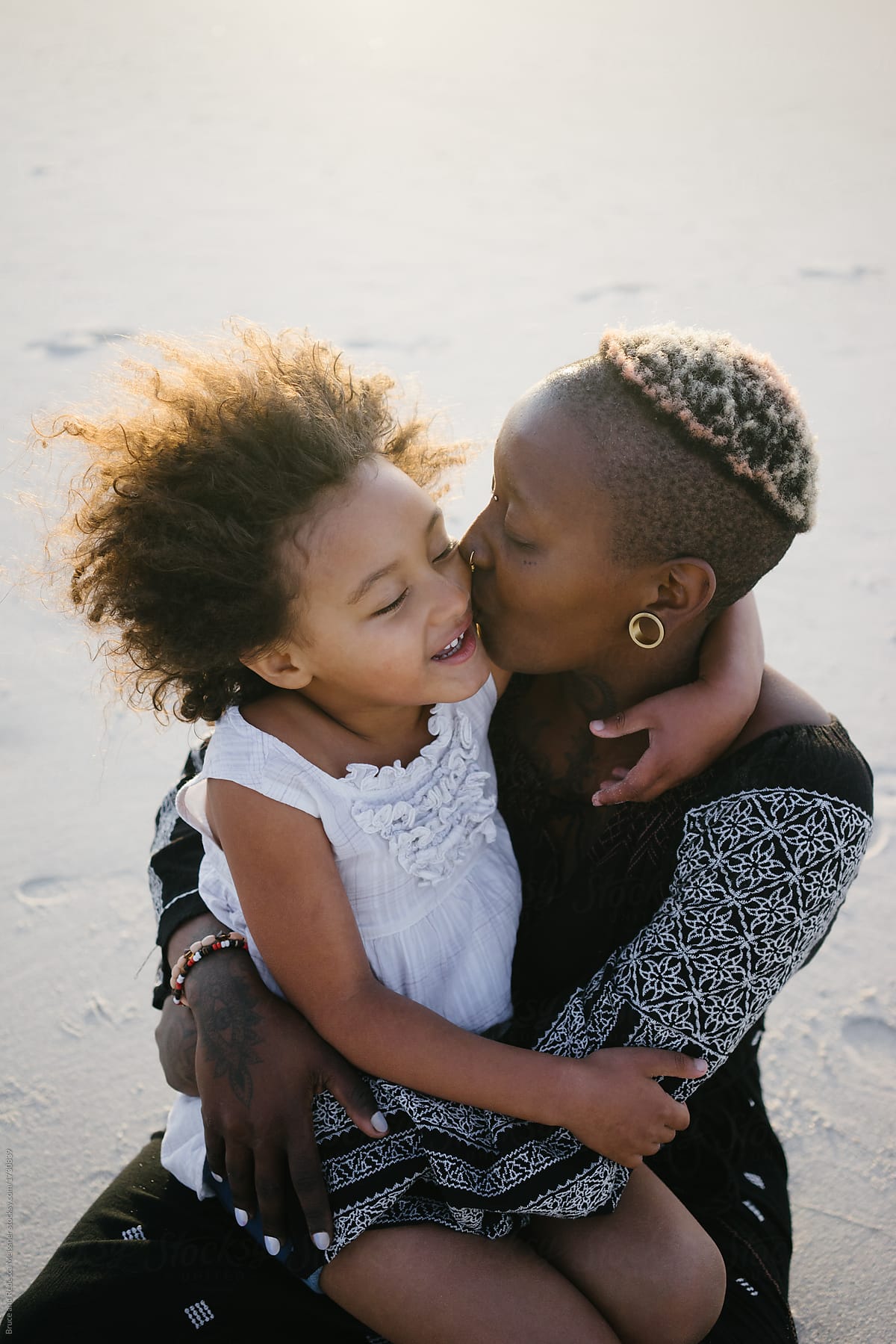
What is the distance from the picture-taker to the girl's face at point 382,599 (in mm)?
1616

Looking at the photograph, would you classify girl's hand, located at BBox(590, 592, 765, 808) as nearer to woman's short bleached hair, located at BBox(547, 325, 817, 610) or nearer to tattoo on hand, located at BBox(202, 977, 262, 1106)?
woman's short bleached hair, located at BBox(547, 325, 817, 610)

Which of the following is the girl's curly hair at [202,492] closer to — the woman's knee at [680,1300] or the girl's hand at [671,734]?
the girl's hand at [671,734]

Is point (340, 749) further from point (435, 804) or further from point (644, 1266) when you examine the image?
point (644, 1266)

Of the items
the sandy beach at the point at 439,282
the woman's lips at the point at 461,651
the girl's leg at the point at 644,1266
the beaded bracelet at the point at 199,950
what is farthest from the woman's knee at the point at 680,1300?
the woman's lips at the point at 461,651

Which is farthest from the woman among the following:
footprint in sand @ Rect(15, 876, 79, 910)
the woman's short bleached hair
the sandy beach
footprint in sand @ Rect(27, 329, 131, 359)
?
footprint in sand @ Rect(27, 329, 131, 359)

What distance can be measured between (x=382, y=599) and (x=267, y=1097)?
2.32ft

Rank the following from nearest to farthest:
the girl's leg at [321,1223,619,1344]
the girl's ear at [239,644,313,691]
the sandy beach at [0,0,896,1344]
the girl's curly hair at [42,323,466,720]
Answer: the girl's leg at [321,1223,619,1344], the girl's curly hair at [42,323,466,720], the girl's ear at [239,644,313,691], the sandy beach at [0,0,896,1344]

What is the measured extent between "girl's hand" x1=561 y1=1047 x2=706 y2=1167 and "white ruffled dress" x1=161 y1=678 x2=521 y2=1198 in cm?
29

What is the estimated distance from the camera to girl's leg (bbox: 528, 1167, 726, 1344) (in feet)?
5.06

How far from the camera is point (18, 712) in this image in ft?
10.9

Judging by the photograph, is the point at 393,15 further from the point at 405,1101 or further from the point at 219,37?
the point at 405,1101

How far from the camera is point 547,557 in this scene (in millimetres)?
1645

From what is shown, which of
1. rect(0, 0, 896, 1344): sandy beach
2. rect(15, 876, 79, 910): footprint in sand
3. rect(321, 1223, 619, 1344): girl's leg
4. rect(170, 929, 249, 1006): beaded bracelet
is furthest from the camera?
rect(15, 876, 79, 910): footprint in sand

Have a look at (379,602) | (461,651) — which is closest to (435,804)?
(461,651)
